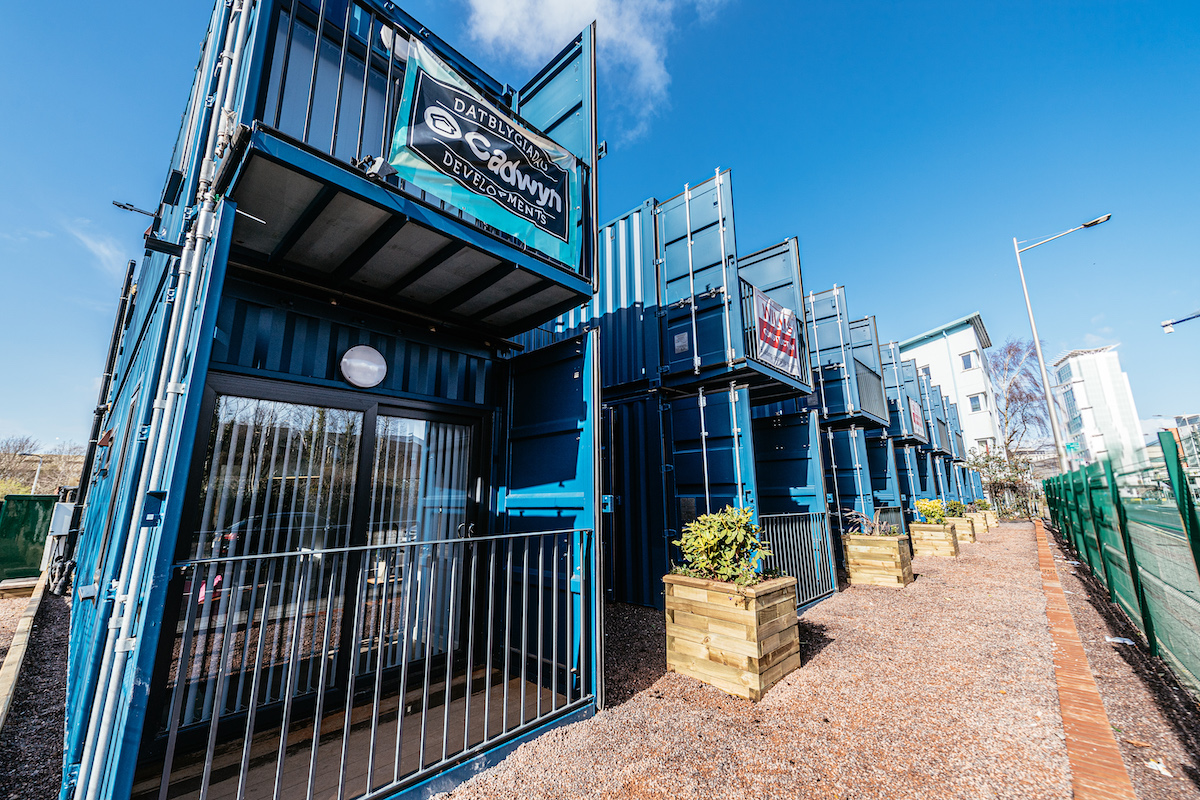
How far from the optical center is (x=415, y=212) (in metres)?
2.93

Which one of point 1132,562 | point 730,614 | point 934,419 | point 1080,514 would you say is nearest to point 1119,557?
point 1132,562

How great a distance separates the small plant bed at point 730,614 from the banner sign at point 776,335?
313cm

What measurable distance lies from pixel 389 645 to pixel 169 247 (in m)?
3.50

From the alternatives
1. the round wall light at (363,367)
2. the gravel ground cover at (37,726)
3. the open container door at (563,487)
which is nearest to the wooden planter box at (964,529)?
the open container door at (563,487)

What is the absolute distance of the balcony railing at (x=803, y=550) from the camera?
6.45m

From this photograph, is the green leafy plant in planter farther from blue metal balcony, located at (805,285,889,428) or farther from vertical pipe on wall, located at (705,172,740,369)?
blue metal balcony, located at (805,285,889,428)

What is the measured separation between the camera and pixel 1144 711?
10.8 ft

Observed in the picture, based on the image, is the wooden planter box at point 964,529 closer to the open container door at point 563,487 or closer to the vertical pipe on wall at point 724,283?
the vertical pipe on wall at point 724,283

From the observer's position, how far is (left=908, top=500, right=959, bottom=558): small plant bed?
11.1m

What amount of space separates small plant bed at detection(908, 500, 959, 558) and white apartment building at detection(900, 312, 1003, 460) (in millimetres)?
22940

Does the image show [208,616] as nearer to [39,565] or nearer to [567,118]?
[567,118]

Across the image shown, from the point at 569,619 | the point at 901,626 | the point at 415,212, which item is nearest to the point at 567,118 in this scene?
the point at 415,212

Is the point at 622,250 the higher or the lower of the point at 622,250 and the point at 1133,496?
the higher

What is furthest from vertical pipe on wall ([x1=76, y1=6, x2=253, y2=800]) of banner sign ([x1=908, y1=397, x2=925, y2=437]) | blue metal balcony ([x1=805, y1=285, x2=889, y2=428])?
banner sign ([x1=908, y1=397, x2=925, y2=437])
